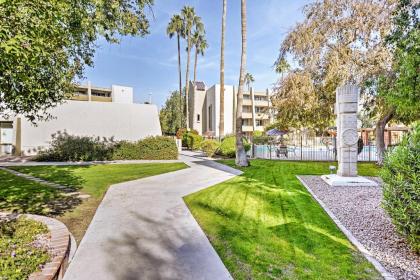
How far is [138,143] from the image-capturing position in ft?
70.7

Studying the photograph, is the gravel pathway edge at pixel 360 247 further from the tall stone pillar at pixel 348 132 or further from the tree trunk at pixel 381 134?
the tree trunk at pixel 381 134

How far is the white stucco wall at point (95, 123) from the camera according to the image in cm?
2112

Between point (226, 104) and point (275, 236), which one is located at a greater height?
point (226, 104)

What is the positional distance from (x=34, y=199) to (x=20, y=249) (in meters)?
4.76

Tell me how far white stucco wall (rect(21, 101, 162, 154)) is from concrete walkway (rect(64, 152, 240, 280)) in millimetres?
16441

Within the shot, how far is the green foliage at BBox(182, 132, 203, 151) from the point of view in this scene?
104 feet

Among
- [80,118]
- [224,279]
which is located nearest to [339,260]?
[224,279]

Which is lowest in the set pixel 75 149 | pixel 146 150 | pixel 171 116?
pixel 146 150

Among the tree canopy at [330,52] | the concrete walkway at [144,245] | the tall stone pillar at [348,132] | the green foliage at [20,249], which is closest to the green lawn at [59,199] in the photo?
the concrete walkway at [144,245]

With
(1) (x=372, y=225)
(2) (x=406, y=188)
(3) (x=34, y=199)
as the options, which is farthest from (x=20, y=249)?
(1) (x=372, y=225)

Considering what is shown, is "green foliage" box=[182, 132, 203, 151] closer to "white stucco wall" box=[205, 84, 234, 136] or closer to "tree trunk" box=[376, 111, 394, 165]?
"white stucco wall" box=[205, 84, 234, 136]

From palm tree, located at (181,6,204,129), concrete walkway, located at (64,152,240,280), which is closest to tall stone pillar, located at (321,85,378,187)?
concrete walkway, located at (64,152,240,280)

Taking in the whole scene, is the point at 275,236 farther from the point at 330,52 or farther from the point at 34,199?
the point at 330,52

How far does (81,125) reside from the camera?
72.9 ft
